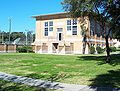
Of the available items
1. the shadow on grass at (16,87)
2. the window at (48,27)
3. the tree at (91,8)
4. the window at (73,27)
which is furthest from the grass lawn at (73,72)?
the window at (48,27)

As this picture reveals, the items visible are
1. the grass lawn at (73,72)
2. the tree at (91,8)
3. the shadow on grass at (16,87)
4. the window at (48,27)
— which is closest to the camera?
the shadow on grass at (16,87)

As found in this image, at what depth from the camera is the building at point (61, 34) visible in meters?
33.7

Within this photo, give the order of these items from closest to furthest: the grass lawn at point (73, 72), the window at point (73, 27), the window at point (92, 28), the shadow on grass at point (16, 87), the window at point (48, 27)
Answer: the shadow on grass at point (16, 87), the grass lawn at point (73, 72), the window at point (73, 27), the window at point (92, 28), the window at point (48, 27)

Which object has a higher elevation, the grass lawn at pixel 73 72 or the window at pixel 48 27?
the window at pixel 48 27

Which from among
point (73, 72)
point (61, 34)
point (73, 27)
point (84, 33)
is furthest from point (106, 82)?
point (61, 34)

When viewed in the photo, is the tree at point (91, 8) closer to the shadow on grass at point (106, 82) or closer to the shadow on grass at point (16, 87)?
the shadow on grass at point (106, 82)

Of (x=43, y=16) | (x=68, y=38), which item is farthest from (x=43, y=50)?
(x=43, y=16)

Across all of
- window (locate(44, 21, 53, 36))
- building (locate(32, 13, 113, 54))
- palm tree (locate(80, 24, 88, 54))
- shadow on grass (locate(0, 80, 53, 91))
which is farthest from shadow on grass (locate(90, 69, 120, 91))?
window (locate(44, 21, 53, 36))

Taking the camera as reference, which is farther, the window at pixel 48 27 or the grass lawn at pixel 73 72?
the window at pixel 48 27

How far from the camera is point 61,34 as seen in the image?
120ft

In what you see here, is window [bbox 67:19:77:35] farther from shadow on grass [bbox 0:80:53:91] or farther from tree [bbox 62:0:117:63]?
shadow on grass [bbox 0:80:53:91]

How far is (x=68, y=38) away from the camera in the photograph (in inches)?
1393

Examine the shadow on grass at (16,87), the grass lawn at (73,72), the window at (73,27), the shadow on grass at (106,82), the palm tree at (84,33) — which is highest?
the window at (73,27)

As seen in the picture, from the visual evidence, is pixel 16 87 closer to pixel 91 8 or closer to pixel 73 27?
pixel 91 8
